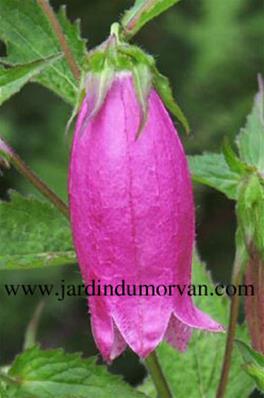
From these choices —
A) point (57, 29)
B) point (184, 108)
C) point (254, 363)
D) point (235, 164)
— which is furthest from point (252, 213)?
point (184, 108)

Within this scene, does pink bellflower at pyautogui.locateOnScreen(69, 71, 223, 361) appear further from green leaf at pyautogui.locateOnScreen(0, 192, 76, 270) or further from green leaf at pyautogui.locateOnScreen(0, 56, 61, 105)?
green leaf at pyautogui.locateOnScreen(0, 192, 76, 270)

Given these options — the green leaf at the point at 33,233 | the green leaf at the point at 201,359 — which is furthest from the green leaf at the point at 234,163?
the green leaf at the point at 201,359

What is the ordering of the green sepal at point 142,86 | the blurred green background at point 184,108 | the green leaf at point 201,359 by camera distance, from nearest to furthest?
the green sepal at point 142,86 → the green leaf at point 201,359 → the blurred green background at point 184,108

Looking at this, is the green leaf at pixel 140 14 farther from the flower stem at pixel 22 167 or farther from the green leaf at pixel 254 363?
the green leaf at pixel 254 363

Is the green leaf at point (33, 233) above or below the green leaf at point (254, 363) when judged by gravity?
above

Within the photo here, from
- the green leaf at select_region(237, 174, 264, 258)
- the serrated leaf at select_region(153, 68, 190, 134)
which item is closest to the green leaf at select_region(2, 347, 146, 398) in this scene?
the green leaf at select_region(237, 174, 264, 258)
